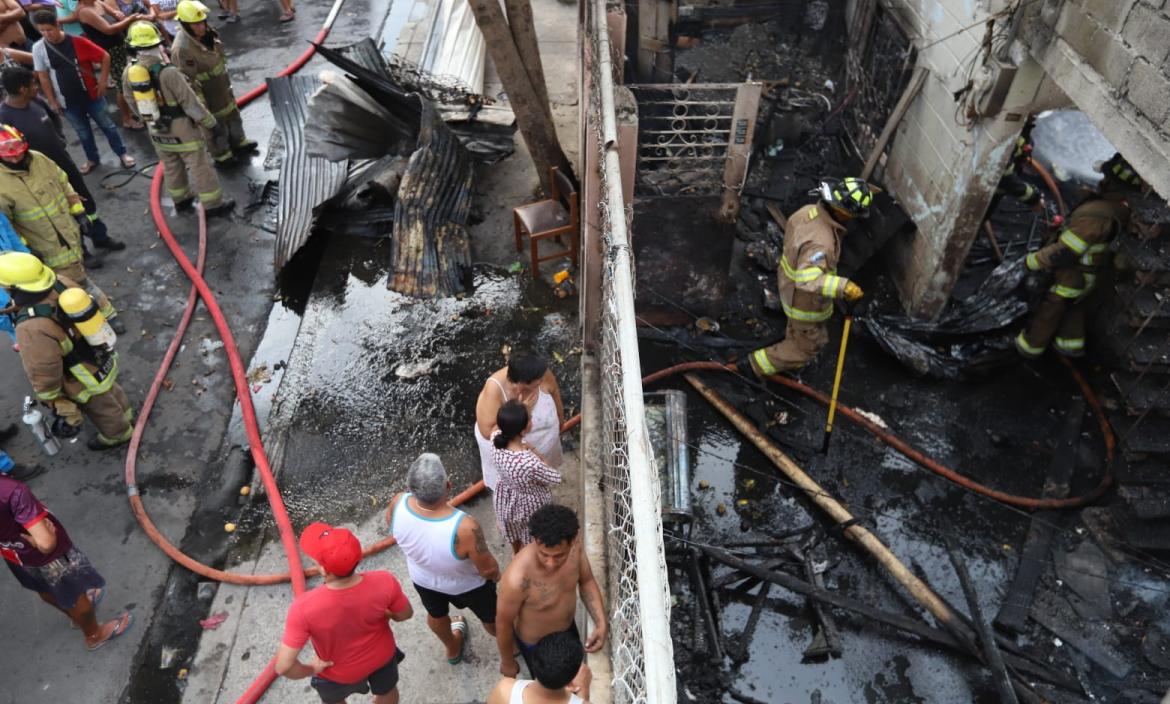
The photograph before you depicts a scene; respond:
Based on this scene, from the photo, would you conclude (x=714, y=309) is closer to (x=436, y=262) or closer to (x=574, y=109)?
(x=436, y=262)

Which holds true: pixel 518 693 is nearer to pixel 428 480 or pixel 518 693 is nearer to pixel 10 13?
pixel 428 480

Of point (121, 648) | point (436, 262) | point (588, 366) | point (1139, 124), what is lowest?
point (121, 648)

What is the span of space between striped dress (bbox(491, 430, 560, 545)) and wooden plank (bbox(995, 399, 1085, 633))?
10.0ft

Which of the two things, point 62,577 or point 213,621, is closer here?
point 62,577

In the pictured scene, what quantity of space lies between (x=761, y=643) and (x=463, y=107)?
6.84 meters

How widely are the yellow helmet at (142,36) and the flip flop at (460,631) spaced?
6186 mm

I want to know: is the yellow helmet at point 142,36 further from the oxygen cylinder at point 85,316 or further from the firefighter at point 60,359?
the oxygen cylinder at point 85,316

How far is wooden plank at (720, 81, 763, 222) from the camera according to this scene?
17.7ft

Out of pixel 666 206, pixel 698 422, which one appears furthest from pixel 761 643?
pixel 666 206

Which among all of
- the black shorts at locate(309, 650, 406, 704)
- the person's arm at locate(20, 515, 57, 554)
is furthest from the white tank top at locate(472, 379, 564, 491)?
the person's arm at locate(20, 515, 57, 554)

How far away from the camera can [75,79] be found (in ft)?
24.9

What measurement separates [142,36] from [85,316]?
3518 millimetres

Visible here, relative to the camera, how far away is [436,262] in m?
6.75

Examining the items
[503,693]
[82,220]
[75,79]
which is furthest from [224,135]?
[503,693]
